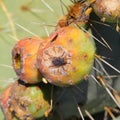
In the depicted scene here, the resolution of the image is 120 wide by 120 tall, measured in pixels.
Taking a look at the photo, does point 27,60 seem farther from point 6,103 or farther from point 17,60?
point 6,103

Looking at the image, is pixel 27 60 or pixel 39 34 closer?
pixel 27 60

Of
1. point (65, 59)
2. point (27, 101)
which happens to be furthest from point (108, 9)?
point (27, 101)

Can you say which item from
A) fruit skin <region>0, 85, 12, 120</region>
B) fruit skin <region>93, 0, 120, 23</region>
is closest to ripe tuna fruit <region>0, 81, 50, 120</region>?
fruit skin <region>0, 85, 12, 120</region>

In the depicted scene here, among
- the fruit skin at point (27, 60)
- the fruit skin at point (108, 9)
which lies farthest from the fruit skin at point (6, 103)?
the fruit skin at point (108, 9)

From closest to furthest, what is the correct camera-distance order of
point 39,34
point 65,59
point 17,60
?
point 65,59 < point 17,60 < point 39,34

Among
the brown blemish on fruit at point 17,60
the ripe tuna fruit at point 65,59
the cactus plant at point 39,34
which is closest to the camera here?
the ripe tuna fruit at point 65,59

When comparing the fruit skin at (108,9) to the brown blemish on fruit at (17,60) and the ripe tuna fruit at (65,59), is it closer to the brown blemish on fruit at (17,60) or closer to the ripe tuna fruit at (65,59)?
the ripe tuna fruit at (65,59)
